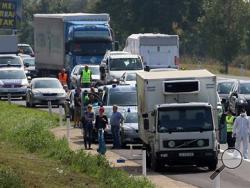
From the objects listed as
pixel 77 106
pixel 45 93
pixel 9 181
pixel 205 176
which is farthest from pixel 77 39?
pixel 9 181

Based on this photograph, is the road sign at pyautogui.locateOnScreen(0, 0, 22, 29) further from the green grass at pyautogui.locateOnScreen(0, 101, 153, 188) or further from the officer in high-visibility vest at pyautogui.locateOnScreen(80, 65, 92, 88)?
the green grass at pyautogui.locateOnScreen(0, 101, 153, 188)

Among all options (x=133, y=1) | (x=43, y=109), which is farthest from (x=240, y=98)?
(x=133, y=1)

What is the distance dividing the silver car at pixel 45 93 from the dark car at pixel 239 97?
27.2 feet

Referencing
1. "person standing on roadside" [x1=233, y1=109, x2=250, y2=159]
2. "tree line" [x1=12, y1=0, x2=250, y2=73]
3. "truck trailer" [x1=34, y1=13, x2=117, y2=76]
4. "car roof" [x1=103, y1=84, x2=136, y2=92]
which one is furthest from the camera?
"tree line" [x1=12, y1=0, x2=250, y2=73]

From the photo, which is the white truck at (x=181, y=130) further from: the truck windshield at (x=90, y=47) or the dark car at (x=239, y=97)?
the truck windshield at (x=90, y=47)

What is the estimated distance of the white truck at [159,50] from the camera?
5888 centimetres

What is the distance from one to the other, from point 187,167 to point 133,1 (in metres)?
74.2

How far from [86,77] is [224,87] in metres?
6.23

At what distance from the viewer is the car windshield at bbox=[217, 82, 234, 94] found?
4934cm

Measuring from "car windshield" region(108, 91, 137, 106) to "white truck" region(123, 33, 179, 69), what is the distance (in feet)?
60.1

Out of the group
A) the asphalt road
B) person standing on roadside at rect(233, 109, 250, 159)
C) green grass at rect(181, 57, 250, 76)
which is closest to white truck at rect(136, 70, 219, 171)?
the asphalt road

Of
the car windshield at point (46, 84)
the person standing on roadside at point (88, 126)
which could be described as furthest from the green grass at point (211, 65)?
the person standing on roadside at point (88, 126)

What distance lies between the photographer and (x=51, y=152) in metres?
31.1

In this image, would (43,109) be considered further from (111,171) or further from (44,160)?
(111,171)
